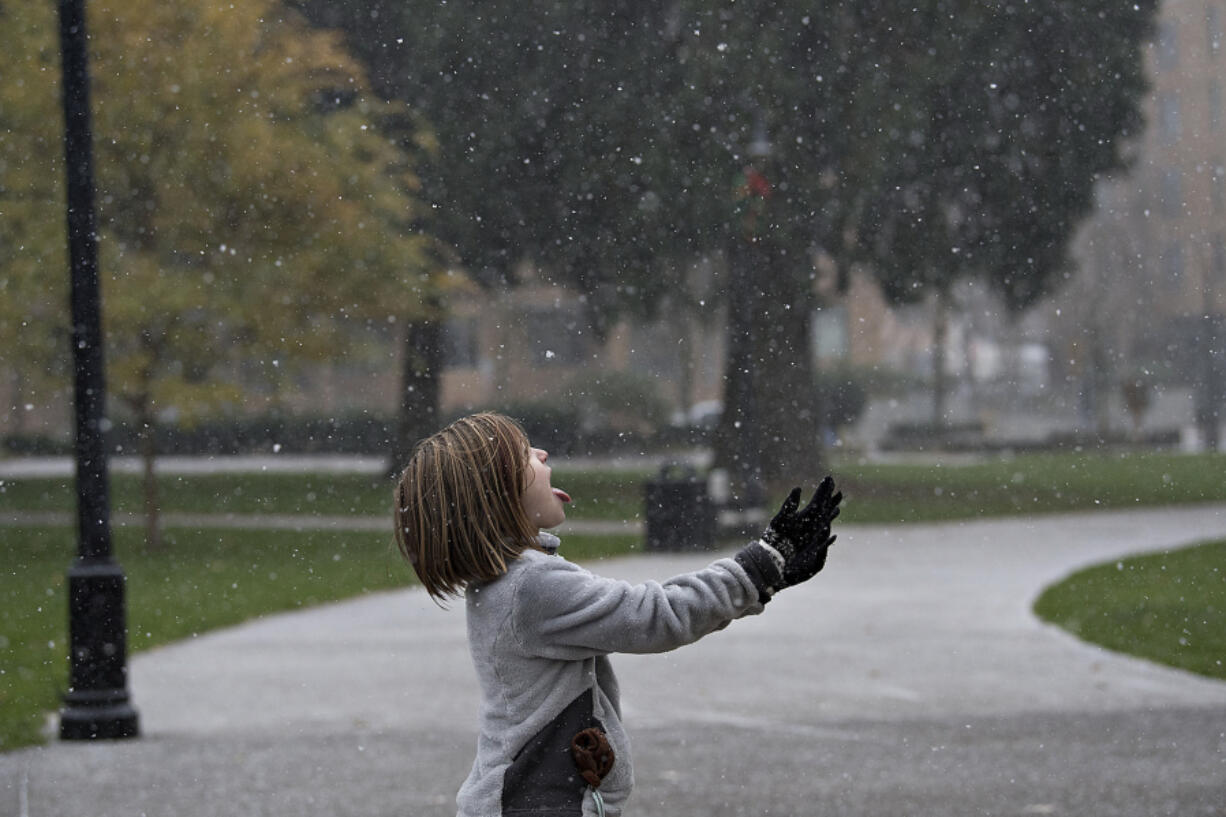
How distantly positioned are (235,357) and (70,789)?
417 inches

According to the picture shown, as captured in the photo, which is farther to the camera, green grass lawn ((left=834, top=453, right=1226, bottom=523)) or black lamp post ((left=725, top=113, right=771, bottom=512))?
green grass lawn ((left=834, top=453, right=1226, bottom=523))

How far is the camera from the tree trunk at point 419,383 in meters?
23.5

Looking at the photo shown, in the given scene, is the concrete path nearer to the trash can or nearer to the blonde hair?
the trash can

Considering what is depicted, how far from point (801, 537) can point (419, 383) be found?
24.5 metres

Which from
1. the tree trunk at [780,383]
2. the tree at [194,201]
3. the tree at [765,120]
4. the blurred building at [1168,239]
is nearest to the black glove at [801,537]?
the tree at [194,201]

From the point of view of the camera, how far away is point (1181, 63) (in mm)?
39219

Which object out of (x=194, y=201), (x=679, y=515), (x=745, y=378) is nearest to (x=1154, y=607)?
(x=679, y=515)

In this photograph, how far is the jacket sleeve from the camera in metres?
2.79

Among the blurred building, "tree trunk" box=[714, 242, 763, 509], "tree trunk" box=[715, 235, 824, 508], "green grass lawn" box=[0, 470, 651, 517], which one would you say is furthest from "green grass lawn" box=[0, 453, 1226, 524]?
the blurred building

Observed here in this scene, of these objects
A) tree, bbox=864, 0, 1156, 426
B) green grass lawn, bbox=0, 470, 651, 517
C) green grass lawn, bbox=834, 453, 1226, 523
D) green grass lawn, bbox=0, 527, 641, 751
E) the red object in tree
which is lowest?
green grass lawn, bbox=834, 453, 1226, 523

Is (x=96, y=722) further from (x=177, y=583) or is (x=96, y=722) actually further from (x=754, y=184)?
(x=754, y=184)

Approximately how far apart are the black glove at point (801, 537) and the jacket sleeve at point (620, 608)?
2.3 inches

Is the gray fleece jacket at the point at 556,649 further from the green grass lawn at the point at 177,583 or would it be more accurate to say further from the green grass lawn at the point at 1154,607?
the green grass lawn at the point at 1154,607

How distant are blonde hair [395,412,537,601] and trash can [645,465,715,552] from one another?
11.8m
